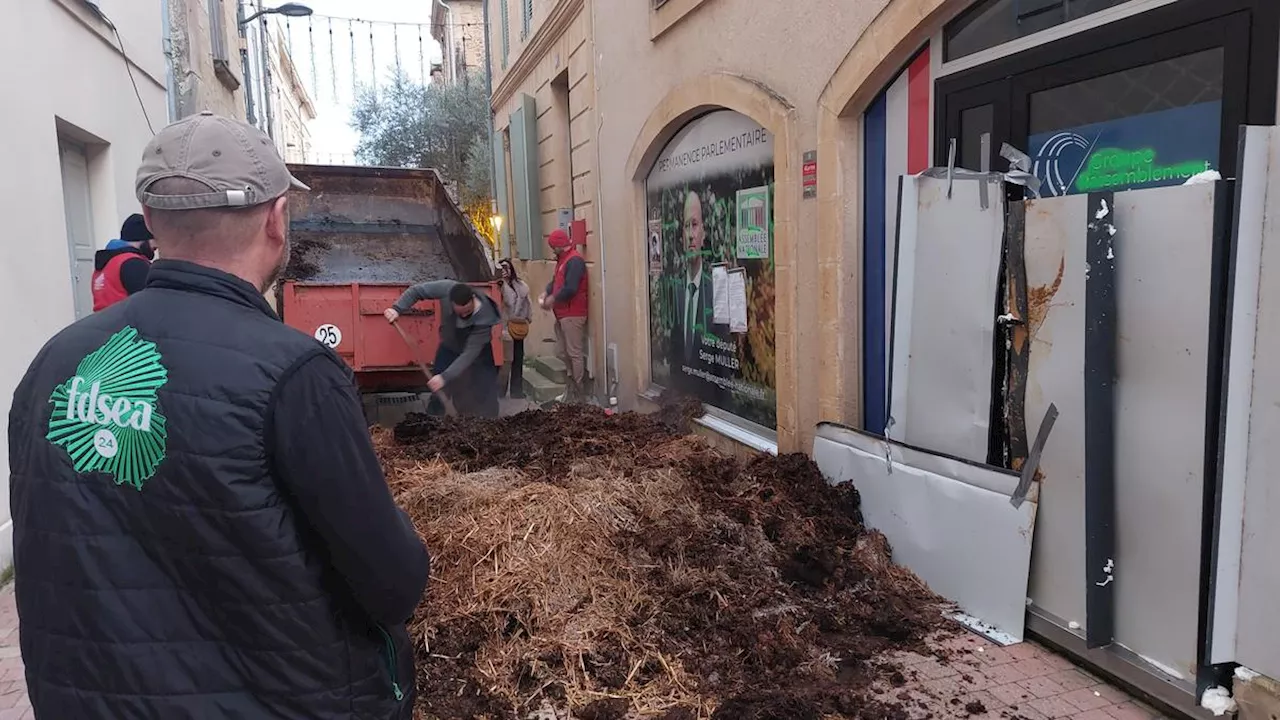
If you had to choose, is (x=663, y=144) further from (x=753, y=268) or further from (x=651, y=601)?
(x=651, y=601)

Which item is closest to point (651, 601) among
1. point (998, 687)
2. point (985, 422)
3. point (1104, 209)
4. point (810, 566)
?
point (810, 566)

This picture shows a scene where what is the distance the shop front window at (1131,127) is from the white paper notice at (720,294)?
319cm

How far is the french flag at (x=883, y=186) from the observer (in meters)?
4.47

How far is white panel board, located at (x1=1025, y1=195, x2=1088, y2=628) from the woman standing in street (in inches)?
275

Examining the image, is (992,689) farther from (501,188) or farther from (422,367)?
(501,188)

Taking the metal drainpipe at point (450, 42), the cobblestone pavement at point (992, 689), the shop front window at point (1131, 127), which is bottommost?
the cobblestone pavement at point (992, 689)

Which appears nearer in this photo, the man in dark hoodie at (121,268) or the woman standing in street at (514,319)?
the man in dark hoodie at (121,268)

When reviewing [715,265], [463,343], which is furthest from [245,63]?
[715,265]

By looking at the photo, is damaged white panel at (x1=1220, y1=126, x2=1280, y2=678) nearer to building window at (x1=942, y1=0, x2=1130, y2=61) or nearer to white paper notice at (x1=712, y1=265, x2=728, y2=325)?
building window at (x1=942, y1=0, x2=1130, y2=61)

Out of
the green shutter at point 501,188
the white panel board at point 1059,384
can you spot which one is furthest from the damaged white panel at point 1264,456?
the green shutter at point 501,188

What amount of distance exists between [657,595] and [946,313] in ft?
6.24

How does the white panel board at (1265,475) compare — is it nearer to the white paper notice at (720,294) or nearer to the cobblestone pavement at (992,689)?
the cobblestone pavement at (992,689)

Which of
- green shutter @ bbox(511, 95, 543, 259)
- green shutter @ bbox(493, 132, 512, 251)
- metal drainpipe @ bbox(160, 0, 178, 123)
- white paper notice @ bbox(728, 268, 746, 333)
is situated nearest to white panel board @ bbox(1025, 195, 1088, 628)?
white paper notice @ bbox(728, 268, 746, 333)

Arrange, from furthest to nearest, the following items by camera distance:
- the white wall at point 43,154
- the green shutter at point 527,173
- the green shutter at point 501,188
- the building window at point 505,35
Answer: the green shutter at point 501,188
the building window at point 505,35
the green shutter at point 527,173
the white wall at point 43,154
